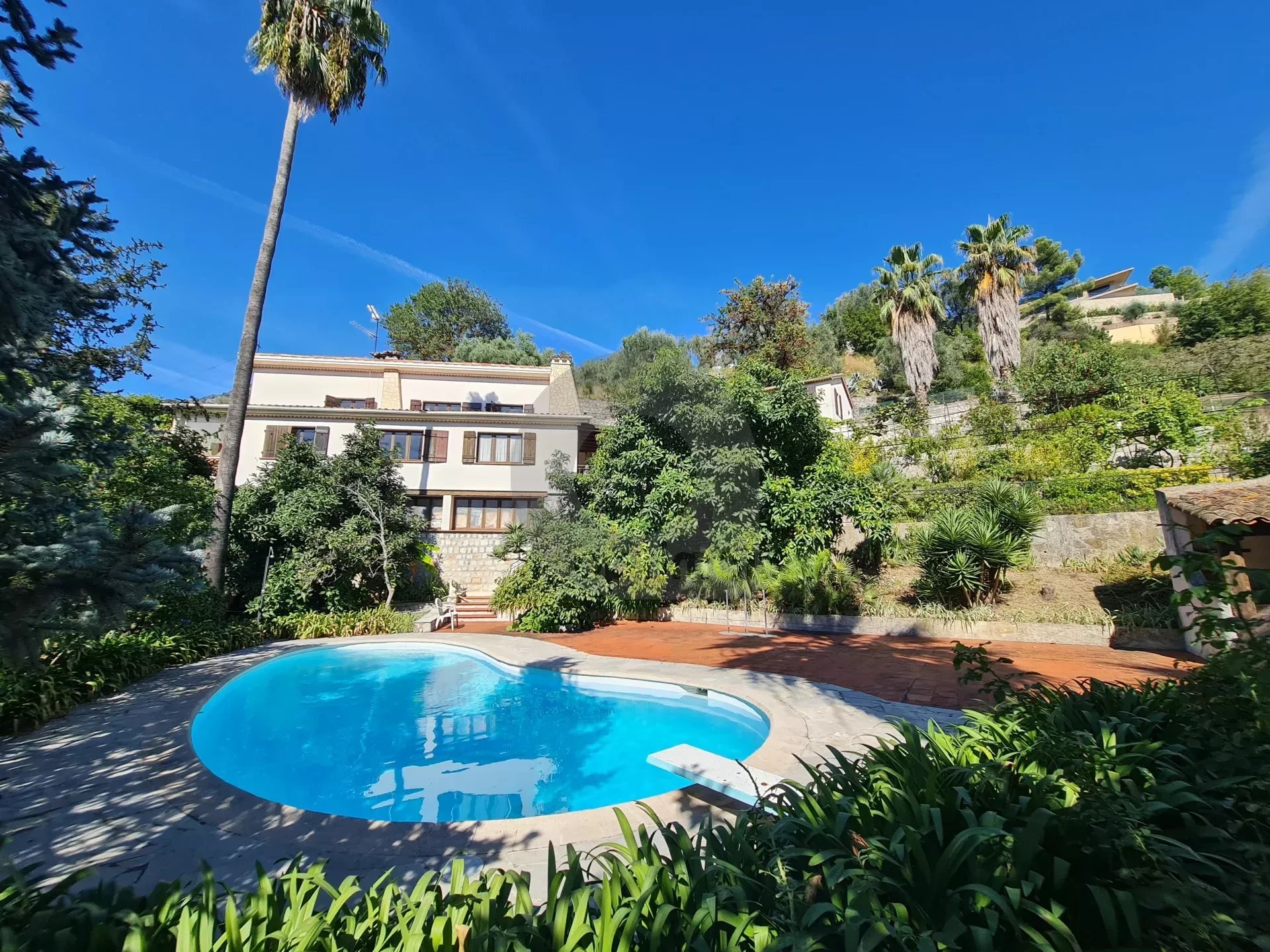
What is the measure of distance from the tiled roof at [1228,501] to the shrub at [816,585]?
6158 millimetres

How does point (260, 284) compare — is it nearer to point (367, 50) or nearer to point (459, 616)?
A: point (367, 50)

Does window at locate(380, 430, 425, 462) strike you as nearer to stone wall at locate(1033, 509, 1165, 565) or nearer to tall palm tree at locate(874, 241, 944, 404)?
stone wall at locate(1033, 509, 1165, 565)

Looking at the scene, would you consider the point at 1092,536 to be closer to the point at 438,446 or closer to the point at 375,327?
the point at 438,446

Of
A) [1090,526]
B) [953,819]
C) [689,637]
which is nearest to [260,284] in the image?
[689,637]

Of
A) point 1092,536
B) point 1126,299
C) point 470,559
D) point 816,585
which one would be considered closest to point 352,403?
point 470,559

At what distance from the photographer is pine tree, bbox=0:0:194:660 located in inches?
101

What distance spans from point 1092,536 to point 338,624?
1909 cm

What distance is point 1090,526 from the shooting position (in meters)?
11.5

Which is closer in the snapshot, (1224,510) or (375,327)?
(1224,510)

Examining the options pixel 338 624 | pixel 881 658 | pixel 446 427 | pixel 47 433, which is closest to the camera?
pixel 47 433

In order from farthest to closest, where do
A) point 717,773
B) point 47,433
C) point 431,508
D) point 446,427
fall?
point 446,427 < point 431,508 < point 717,773 < point 47,433

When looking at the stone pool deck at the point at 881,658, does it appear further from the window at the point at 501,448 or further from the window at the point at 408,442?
the window at the point at 408,442

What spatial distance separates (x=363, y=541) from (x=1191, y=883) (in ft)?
54.6

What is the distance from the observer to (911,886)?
80.1 inches
